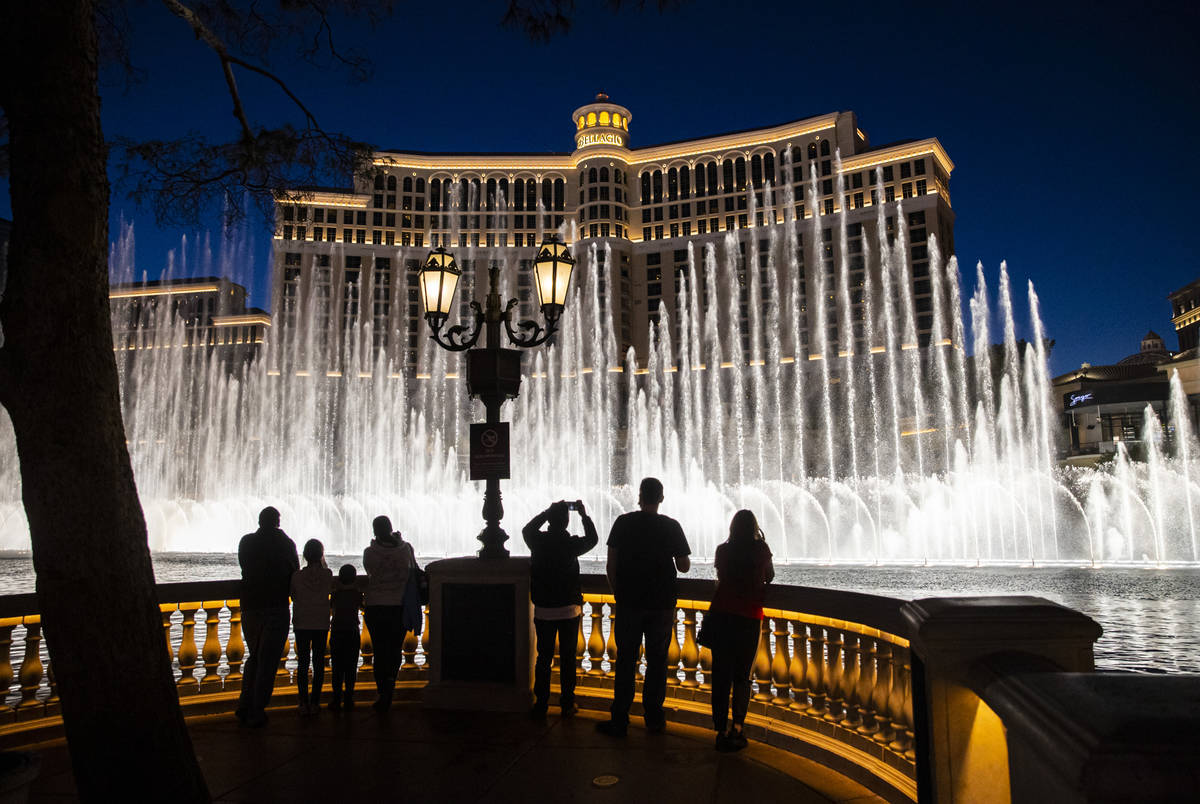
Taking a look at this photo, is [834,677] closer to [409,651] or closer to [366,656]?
[409,651]

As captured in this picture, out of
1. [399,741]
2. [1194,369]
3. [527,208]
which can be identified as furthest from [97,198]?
[527,208]

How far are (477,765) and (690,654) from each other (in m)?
2.02

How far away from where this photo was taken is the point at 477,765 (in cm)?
477

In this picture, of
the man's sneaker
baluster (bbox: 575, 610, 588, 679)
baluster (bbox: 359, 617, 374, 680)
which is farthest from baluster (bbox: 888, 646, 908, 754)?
baluster (bbox: 359, 617, 374, 680)

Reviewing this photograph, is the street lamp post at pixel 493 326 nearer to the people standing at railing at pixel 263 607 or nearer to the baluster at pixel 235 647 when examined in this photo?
the people standing at railing at pixel 263 607

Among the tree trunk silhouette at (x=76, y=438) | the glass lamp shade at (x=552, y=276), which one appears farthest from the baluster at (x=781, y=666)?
the glass lamp shade at (x=552, y=276)

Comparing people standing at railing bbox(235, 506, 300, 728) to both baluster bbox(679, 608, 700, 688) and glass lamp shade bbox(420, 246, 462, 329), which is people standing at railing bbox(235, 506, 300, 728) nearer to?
glass lamp shade bbox(420, 246, 462, 329)

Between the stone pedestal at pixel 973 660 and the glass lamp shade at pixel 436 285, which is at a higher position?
the glass lamp shade at pixel 436 285

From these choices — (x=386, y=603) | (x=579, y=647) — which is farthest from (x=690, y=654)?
(x=386, y=603)

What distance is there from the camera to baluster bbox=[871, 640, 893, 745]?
13.6ft

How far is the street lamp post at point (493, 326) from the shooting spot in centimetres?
677

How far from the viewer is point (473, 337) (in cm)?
829

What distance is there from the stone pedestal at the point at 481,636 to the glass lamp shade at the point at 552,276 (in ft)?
9.22

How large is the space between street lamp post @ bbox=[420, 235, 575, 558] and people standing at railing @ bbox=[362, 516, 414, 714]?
73cm
